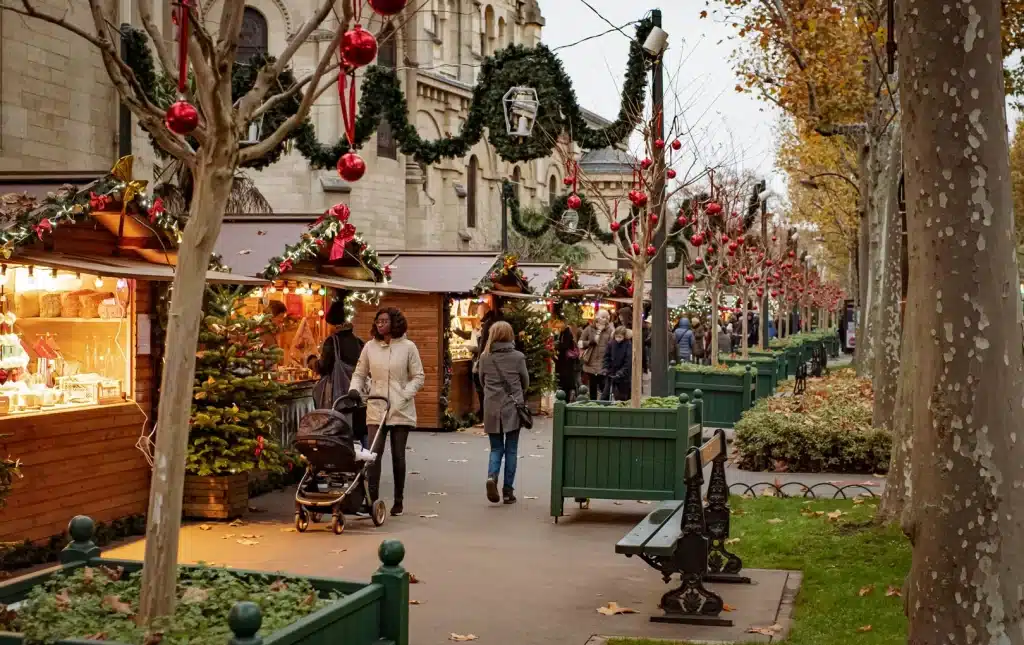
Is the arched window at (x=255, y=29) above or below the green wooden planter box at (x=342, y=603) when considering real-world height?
above

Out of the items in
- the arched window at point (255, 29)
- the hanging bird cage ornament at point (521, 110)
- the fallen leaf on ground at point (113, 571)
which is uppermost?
the arched window at point (255, 29)

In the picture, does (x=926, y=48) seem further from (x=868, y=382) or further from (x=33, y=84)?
(x=868, y=382)

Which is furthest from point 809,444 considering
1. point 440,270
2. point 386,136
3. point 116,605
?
point 386,136

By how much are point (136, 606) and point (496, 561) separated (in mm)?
5451

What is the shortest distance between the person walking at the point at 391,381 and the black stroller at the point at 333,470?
173mm

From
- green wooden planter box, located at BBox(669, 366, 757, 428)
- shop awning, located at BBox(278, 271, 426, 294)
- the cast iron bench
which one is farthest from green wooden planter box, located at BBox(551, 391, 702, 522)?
green wooden planter box, located at BBox(669, 366, 757, 428)

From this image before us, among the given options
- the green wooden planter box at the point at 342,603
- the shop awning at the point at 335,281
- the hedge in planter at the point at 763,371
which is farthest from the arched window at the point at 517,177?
the green wooden planter box at the point at 342,603

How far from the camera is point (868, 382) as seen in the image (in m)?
25.9

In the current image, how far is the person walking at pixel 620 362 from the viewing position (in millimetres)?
24516

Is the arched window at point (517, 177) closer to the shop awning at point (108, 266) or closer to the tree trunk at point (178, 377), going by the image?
the shop awning at point (108, 266)

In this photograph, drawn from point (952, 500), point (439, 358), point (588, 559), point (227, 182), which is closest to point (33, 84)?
point (439, 358)

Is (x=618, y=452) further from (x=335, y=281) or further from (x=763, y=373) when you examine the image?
(x=763, y=373)

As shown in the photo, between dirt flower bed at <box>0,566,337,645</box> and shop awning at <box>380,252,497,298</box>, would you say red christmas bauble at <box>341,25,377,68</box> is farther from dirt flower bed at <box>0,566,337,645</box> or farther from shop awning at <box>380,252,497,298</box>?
shop awning at <box>380,252,497,298</box>

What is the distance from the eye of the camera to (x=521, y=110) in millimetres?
16562
